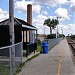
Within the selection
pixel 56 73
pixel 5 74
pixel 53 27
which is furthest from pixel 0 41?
pixel 53 27

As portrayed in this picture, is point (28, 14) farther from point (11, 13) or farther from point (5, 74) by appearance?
point (5, 74)

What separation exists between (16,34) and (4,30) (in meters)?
1.07

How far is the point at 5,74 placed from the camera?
10.4 meters

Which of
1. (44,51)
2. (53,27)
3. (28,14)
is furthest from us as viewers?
(53,27)

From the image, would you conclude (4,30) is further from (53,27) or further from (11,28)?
(53,27)

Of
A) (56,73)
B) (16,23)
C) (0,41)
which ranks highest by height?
(16,23)

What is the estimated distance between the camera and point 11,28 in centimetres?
1513

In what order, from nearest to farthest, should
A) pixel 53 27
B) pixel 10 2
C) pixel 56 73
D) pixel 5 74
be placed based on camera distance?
pixel 5 74
pixel 56 73
pixel 10 2
pixel 53 27

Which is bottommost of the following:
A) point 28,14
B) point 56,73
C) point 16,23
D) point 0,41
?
point 56,73

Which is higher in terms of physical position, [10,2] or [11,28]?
[10,2]

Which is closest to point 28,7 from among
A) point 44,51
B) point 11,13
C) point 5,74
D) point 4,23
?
point 44,51

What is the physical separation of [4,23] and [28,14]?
3742cm

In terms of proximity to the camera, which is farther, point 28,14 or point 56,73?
point 28,14

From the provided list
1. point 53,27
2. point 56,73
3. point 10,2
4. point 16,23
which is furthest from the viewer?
point 53,27
